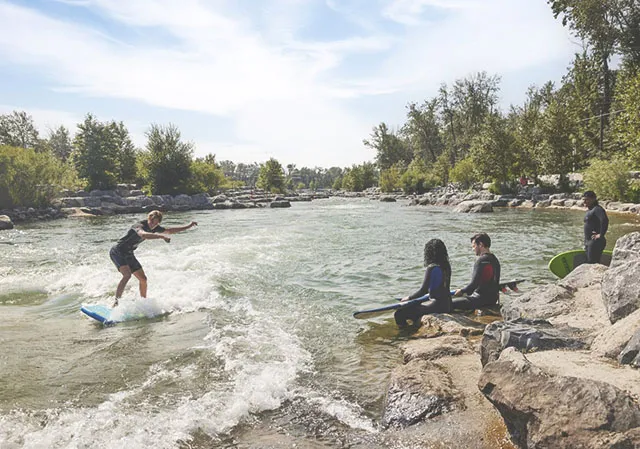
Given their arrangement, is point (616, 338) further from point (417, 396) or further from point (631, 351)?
point (417, 396)

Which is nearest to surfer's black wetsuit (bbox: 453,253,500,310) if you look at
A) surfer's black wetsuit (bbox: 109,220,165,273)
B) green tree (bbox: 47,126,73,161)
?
surfer's black wetsuit (bbox: 109,220,165,273)

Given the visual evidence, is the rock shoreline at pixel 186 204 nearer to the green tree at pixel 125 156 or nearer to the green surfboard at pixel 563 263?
the green tree at pixel 125 156

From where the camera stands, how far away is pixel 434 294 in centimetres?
736

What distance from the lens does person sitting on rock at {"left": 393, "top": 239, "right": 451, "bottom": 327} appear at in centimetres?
727

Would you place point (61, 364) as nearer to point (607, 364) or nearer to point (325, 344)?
point (325, 344)

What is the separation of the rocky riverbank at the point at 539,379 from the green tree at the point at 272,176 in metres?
73.1

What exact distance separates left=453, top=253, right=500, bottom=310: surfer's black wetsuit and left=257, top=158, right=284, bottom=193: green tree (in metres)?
71.4

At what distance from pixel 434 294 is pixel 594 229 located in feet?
15.8

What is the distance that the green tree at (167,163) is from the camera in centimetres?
5375

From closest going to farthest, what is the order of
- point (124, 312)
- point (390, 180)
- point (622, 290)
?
point (622, 290), point (124, 312), point (390, 180)

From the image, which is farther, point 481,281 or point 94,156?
point 94,156

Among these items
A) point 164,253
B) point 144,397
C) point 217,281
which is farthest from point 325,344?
point 164,253

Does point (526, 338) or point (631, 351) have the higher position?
point (631, 351)

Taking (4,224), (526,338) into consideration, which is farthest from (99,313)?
(4,224)
